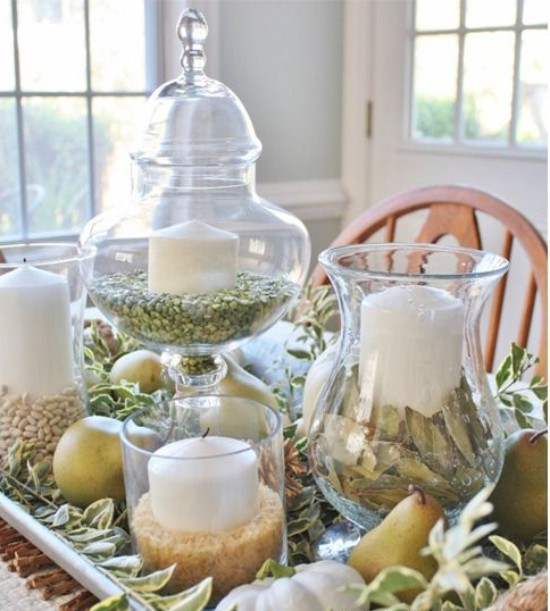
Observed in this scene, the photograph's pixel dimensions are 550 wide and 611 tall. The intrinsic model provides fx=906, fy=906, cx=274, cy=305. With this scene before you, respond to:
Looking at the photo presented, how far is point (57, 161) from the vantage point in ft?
6.62

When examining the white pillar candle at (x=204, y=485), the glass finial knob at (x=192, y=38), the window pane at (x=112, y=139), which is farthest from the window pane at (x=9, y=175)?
the white pillar candle at (x=204, y=485)

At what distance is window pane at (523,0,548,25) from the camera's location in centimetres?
→ 200

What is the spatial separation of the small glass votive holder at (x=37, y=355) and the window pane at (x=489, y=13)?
1.58 metres

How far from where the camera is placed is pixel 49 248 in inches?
34.7

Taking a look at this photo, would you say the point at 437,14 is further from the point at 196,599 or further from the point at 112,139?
the point at 196,599

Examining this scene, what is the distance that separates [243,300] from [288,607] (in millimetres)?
275

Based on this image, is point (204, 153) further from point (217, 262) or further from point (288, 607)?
point (288, 607)

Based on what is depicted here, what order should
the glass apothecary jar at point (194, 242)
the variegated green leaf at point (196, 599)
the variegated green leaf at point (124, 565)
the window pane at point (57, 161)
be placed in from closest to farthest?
the variegated green leaf at point (196, 599) < the variegated green leaf at point (124, 565) < the glass apothecary jar at point (194, 242) < the window pane at point (57, 161)

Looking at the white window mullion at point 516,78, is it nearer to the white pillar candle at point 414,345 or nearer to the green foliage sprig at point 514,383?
the green foliage sprig at point 514,383

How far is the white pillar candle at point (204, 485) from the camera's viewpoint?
566 millimetres

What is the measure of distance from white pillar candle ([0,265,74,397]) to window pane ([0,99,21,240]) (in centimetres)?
123

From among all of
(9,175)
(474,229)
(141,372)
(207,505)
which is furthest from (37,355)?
(9,175)

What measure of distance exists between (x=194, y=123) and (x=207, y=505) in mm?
353

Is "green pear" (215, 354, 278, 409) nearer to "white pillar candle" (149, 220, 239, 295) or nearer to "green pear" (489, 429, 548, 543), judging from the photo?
"white pillar candle" (149, 220, 239, 295)
